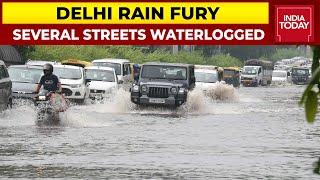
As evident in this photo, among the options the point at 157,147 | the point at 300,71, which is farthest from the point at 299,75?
the point at 157,147

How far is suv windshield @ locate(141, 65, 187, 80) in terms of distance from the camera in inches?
1406

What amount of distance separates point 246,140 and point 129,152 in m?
4.49

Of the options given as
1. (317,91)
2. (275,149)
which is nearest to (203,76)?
(275,149)

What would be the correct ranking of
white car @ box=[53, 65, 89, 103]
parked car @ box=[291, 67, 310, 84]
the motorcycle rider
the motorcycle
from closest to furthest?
the motorcycle → the motorcycle rider → white car @ box=[53, 65, 89, 103] → parked car @ box=[291, 67, 310, 84]

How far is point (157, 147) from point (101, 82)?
2344cm

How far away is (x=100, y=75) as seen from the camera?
44219 mm

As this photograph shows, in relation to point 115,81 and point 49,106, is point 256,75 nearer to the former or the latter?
point 115,81

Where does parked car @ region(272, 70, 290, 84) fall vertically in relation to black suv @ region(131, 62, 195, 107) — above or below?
below

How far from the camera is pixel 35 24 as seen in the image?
631 inches

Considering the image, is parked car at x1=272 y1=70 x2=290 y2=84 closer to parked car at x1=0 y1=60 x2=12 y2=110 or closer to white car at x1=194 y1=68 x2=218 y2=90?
white car at x1=194 y1=68 x2=218 y2=90

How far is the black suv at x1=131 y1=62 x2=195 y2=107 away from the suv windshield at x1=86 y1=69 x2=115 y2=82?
816cm

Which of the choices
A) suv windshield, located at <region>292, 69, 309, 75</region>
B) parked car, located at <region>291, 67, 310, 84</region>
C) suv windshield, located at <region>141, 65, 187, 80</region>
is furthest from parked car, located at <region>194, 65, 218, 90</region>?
suv windshield, located at <region>292, 69, 309, 75</region>

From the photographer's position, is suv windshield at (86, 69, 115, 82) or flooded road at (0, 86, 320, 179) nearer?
flooded road at (0, 86, 320, 179)

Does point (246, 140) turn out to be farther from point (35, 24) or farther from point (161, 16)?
point (161, 16)
